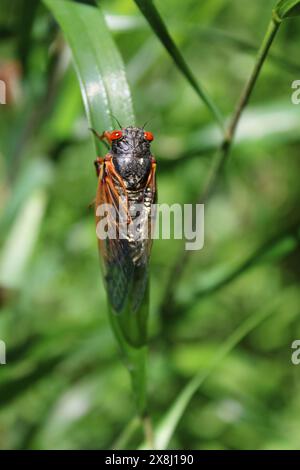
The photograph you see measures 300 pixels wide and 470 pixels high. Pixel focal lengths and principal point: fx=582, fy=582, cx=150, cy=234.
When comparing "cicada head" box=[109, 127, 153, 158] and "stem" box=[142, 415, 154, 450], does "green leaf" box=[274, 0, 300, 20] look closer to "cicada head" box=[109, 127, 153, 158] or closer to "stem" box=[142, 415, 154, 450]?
"cicada head" box=[109, 127, 153, 158]

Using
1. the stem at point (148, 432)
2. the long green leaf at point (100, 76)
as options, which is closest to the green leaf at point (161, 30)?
the long green leaf at point (100, 76)

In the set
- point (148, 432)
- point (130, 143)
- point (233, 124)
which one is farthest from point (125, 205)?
point (148, 432)

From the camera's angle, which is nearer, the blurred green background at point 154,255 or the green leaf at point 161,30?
the green leaf at point 161,30

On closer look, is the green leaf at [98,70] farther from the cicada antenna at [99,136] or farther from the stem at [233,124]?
the stem at [233,124]

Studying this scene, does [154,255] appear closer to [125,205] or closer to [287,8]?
[125,205]

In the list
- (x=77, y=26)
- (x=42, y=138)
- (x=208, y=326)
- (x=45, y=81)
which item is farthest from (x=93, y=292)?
(x=77, y=26)

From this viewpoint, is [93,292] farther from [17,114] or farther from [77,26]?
[77,26]
